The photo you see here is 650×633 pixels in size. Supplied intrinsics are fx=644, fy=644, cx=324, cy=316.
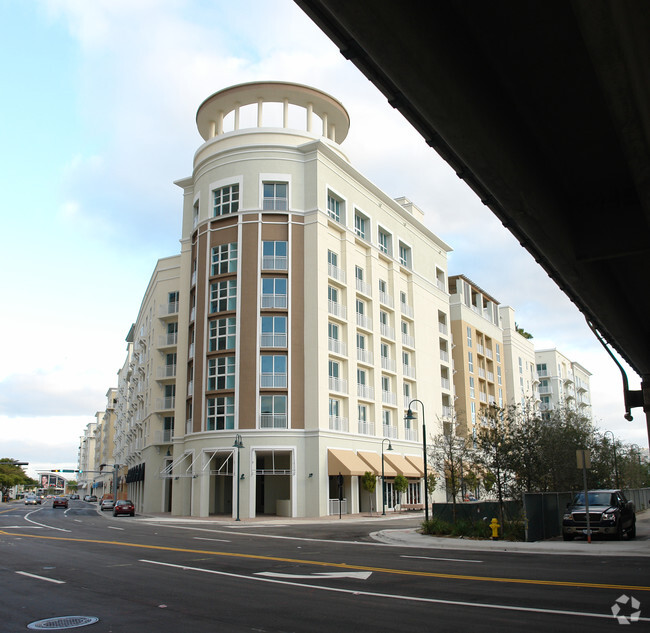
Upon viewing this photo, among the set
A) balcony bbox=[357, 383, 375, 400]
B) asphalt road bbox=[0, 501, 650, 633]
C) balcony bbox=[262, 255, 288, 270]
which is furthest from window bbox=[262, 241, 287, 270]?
asphalt road bbox=[0, 501, 650, 633]

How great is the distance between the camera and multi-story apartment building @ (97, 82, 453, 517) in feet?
145

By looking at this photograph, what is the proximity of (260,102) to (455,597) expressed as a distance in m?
44.2

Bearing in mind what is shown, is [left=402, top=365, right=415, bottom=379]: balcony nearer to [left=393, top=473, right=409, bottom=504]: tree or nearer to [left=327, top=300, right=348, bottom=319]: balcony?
[left=393, top=473, right=409, bottom=504]: tree

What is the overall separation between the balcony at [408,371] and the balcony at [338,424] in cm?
1179

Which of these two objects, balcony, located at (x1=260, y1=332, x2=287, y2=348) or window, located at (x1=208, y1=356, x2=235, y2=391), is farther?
balcony, located at (x1=260, y1=332, x2=287, y2=348)

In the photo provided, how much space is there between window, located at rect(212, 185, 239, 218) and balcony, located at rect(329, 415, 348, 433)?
1679 centimetres

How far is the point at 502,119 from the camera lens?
852cm

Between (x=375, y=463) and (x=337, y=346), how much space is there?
31.2 feet

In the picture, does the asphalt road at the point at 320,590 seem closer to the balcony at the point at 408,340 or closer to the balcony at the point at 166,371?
the balcony at the point at 166,371

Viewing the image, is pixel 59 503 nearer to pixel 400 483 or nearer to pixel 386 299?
pixel 400 483

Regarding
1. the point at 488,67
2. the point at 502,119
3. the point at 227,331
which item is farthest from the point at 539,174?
the point at 227,331

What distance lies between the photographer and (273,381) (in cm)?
4466

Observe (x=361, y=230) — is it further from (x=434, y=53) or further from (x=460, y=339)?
(x=434, y=53)

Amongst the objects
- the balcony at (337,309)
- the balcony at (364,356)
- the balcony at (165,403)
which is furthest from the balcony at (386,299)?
the balcony at (165,403)
